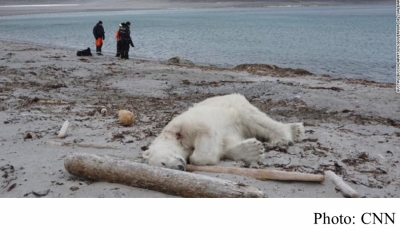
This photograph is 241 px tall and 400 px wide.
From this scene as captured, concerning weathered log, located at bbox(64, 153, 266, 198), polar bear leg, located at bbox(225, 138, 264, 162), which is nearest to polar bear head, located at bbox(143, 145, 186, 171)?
weathered log, located at bbox(64, 153, 266, 198)

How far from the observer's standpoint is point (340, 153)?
5715 millimetres

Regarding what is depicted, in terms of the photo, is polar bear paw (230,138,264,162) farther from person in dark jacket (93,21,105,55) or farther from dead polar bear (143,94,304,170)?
Result: person in dark jacket (93,21,105,55)

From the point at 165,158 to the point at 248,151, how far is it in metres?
1.24

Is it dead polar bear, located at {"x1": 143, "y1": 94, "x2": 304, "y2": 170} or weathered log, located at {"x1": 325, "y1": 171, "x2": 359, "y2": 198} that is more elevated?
dead polar bear, located at {"x1": 143, "y1": 94, "x2": 304, "y2": 170}

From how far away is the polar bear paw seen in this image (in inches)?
211

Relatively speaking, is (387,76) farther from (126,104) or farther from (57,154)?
(57,154)

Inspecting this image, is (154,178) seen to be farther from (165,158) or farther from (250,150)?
(250,150)

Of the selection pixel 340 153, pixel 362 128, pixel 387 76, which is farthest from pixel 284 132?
pixel 387 76

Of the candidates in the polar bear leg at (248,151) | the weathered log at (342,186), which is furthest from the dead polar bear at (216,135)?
the weathered log at (342,186)

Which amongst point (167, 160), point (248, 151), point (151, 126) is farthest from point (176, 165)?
point (151, 126)

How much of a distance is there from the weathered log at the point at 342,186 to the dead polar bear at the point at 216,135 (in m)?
0.99

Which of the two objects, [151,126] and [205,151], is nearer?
[205,151]

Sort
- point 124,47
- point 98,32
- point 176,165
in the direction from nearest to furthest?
point 176,165 → point 124,47 → point 98,32

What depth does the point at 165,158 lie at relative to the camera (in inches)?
181
